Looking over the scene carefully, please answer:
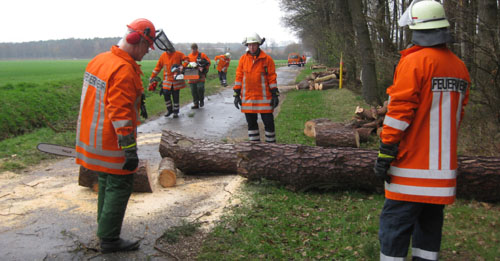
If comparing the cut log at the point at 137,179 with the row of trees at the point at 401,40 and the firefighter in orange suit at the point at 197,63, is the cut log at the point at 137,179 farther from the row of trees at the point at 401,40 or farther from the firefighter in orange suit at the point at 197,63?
the firefighter in orange suit at the point at 197,63

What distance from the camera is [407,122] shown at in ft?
9.30

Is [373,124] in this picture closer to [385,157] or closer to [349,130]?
[349,130]

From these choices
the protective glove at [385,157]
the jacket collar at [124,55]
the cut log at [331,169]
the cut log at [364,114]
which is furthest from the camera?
the cut log at [364,114]

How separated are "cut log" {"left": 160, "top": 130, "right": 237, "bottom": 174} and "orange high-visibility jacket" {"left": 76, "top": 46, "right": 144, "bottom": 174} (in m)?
2.38

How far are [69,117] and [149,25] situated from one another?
9.74m

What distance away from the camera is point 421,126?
2891 millimetres

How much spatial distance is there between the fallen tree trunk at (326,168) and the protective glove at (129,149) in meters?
2.23

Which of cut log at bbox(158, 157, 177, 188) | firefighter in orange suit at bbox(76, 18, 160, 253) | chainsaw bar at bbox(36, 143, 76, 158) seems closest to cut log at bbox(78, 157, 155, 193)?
cut log at bbox(158, 157, 177, 188)

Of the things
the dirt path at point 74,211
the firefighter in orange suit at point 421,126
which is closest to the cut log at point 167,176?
the dirt path at point 74,211

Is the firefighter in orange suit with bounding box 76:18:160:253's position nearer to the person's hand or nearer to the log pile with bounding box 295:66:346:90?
the person's hand

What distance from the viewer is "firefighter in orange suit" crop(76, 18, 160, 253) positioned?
3.51 metres

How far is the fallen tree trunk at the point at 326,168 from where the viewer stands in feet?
15.7

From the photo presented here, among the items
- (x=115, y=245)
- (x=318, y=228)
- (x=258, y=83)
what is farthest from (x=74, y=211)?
(x=258, y=83)

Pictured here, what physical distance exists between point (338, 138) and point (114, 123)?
4.99m
